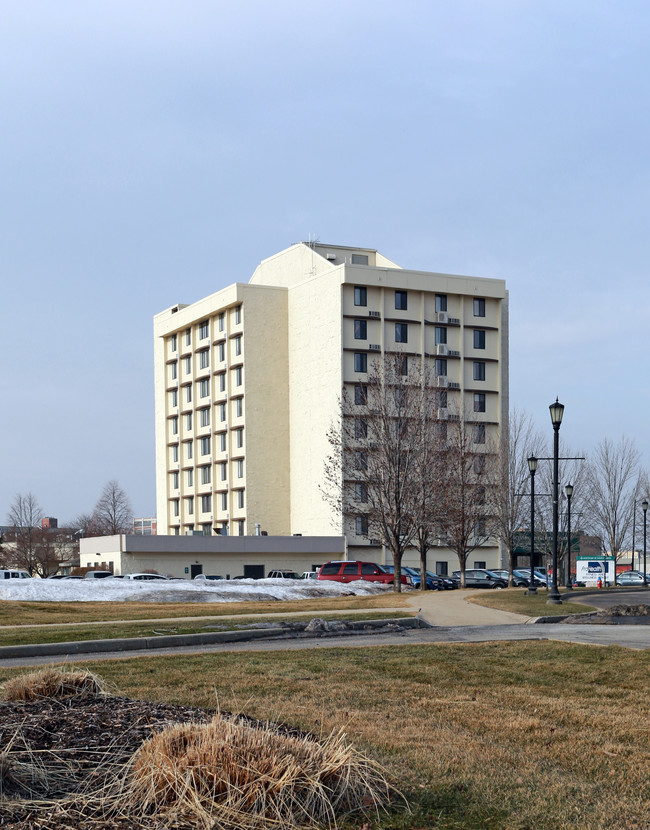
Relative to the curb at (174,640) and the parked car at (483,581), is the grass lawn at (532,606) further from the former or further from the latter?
the parked car at (483,581)

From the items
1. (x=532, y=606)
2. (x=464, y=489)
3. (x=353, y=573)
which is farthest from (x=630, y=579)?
(x=532, y=606)

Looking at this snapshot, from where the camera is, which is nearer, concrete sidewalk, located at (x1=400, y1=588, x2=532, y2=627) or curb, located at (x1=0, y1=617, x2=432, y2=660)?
curb, located at (x1=0, y1=617, x2=432, y2=660)

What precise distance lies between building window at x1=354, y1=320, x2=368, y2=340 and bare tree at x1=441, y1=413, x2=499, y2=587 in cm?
1841

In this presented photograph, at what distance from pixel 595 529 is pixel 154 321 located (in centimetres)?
4855

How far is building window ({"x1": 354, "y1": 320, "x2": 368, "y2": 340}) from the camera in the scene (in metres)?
77.3

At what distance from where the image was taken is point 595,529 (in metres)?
73.1

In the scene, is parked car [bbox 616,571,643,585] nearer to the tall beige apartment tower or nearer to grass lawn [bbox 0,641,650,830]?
the tall beige apartment tower

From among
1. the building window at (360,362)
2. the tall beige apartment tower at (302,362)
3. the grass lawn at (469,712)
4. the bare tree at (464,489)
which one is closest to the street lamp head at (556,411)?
the grass lawn at (469,712)

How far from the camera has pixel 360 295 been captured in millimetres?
77625

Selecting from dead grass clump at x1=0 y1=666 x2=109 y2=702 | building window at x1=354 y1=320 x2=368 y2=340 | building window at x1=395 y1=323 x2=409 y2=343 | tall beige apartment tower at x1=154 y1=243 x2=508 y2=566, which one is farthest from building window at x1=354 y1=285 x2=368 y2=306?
dead grass clump at x1=0 y1=666 x2=109 y2=702

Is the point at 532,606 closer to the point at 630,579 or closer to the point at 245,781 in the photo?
the point at 245,781

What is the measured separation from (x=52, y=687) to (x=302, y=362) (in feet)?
244

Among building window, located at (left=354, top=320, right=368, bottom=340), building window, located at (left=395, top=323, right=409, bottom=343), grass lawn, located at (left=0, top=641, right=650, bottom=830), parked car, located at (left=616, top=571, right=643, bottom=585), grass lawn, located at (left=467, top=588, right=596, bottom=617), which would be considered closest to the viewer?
grass lawn, located at (left=0, top=641, right=650, bottom=830)

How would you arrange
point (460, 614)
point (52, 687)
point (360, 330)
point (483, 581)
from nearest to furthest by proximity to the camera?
point (52, 687) < point (460, 614) < point (483, 581) < point (360, 330)
